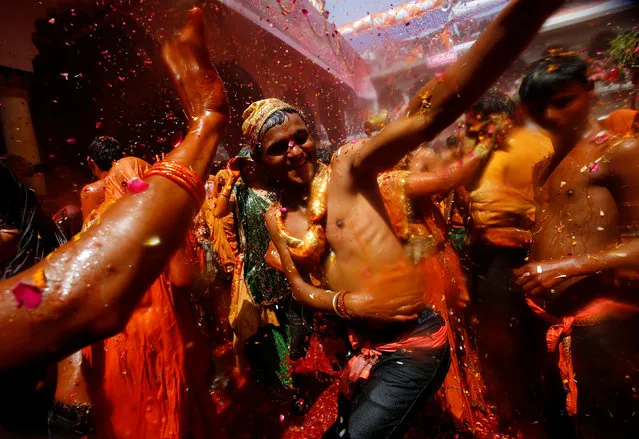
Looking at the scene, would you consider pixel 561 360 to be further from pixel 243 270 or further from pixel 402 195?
pixel 243 270

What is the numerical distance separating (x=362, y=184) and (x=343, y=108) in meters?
9.37

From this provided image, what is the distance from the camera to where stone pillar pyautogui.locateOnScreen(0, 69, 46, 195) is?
16.8 ft

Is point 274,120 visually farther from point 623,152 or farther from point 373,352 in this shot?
point 623,152

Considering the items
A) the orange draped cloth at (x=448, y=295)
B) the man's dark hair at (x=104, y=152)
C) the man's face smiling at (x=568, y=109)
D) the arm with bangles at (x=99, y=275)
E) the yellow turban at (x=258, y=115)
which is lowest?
the orange draped cloth at (x=448, y=295)

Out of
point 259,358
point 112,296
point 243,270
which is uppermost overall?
point 112,296

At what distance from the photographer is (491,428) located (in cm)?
308

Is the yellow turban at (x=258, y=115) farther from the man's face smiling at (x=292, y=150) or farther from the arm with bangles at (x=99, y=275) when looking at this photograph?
the arm with bangles at (x=99, y=275)

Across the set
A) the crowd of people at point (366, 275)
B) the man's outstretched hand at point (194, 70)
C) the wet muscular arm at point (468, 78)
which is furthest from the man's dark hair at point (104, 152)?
the wet muscular arm at point (468, 78)

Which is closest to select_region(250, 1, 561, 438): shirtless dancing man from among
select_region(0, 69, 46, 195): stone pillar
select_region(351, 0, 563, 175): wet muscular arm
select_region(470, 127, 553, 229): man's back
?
select_region(351, 0, 563, 175): wet muscular arm

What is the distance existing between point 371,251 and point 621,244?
4.77 feet

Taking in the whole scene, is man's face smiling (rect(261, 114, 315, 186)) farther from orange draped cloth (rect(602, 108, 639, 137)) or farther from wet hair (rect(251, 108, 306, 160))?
orange draped cloth (rect(602, 108, 639, 137))

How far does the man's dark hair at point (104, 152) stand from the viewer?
343cm

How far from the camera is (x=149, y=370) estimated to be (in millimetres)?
2547

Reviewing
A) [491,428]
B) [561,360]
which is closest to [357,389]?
[561,360]
